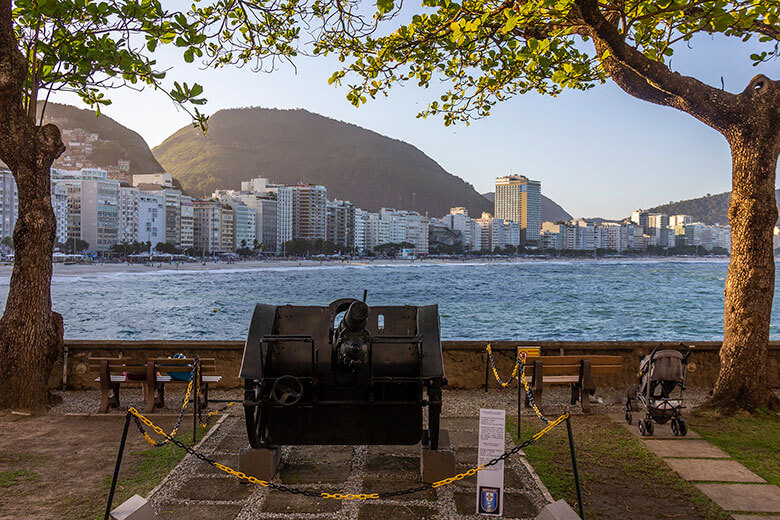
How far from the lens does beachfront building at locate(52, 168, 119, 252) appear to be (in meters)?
137

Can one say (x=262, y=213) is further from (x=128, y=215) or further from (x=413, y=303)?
(x=413, y=303)

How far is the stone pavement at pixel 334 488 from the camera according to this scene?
15.5ft

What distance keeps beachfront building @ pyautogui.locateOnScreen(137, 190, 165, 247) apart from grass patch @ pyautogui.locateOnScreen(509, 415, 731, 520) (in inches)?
5830

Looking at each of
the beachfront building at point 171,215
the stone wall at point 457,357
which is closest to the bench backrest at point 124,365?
the stone wall at point 457,357

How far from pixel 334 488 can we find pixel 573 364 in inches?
163

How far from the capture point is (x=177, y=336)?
43.2m

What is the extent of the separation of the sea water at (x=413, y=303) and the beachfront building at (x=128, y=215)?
35.5 meters

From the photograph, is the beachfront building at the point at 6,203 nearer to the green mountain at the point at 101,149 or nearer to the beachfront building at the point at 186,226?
the beachfront building at the point at 186,226

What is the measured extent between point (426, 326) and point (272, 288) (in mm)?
81719

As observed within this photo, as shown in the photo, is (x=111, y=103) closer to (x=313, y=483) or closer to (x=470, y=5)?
(x=470, y=5)

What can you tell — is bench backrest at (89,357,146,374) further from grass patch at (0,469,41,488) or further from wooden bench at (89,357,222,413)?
grass patch at (0,469,41,488)

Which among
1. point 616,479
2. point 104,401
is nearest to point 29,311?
point 104,401

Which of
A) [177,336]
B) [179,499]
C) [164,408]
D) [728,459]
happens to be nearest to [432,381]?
[179,499]

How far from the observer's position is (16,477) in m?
5.43
